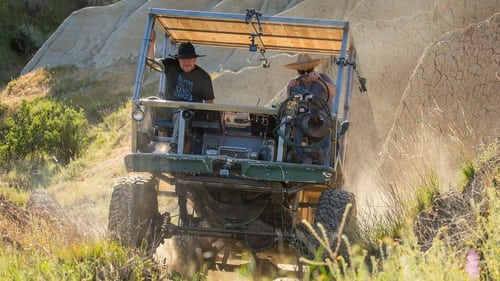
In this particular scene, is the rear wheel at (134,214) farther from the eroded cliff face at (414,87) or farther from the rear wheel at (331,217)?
the eroded cliff face at (414,87)

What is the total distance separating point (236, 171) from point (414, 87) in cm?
472

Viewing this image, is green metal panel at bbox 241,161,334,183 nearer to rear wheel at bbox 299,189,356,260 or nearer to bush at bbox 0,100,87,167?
rear wheel at bbox 299,189,356,260

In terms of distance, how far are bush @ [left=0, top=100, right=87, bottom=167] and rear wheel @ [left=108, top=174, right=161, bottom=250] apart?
46.0ft

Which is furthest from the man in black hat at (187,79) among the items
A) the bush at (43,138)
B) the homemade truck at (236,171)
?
the bush at (43,138)

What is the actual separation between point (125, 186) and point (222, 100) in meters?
12.7

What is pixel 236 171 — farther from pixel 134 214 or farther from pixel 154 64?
pixel 154 64

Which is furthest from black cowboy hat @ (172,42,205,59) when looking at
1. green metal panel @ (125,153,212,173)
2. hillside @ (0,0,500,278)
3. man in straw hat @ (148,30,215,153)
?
hillside @ (0,0,500,278)

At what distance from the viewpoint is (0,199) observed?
12367mm

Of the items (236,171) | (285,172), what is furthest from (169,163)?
(285,172)

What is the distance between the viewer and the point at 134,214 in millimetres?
8703

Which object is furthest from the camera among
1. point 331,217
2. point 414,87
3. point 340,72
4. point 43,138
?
point 43,138

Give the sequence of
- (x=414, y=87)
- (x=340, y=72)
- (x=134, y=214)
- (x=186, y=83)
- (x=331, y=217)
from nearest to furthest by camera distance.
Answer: (x=331, y=217)
(x=134, y=214)
(x=340, y=72)
(x=186, y=83)
(x=414, y=87)

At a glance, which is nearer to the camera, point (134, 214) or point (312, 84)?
point (134, 214)

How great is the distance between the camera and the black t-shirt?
10.0m
